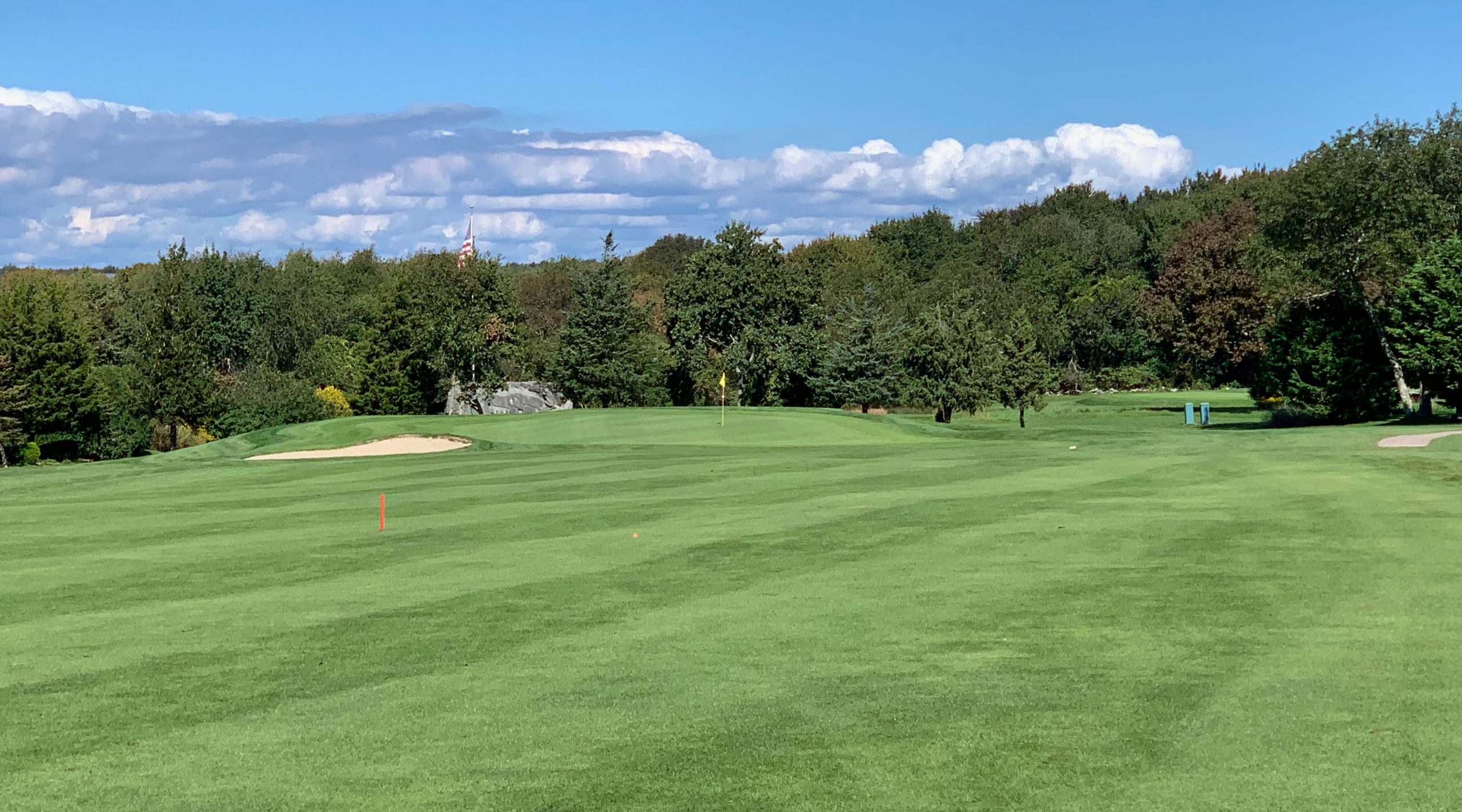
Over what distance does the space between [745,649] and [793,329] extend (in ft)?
211

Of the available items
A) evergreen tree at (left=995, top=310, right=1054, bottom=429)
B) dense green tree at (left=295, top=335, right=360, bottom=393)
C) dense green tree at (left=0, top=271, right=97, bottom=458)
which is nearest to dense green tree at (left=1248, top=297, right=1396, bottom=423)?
evergreen tree at (left=995, top=310, right=1054, bottom=429)

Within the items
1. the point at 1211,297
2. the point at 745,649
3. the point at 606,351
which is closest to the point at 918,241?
the point at 1211,297

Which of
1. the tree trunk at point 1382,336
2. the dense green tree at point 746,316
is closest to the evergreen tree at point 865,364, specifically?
the dense green tree at point 746,316

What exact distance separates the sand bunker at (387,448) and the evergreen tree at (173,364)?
33659mm

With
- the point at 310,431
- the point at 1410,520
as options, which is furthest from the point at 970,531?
the point at 310,431

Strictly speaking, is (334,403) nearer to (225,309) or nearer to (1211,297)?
(225,309)

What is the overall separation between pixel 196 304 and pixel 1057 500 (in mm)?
70857

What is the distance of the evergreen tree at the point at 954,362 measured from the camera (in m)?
61.1

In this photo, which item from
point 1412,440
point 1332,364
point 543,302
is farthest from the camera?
point 543,302

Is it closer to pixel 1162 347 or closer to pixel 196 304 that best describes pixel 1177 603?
pixel 196 304

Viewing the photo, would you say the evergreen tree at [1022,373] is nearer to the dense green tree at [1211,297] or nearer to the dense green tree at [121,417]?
the dense green tree at [1211,297]

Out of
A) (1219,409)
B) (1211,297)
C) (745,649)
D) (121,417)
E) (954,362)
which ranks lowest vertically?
(1219,409)

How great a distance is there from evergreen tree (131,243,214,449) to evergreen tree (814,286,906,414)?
34.3m

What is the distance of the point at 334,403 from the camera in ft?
258
